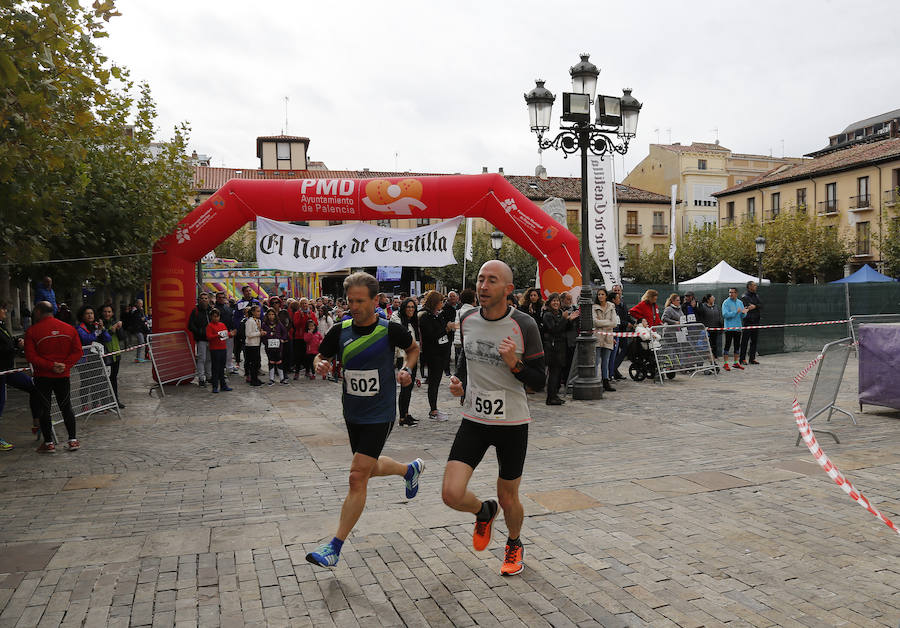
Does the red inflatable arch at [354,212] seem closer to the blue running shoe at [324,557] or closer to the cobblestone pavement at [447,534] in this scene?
the cobblestone pavement at [447,534]

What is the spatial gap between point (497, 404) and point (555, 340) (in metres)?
7.30

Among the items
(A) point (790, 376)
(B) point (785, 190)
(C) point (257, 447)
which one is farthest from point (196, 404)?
(B) point (785, 190)

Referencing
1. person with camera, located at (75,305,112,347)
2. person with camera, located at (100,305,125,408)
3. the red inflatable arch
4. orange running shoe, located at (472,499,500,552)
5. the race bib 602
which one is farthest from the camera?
the red inflatable arch

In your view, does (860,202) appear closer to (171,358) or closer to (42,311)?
(171,358)

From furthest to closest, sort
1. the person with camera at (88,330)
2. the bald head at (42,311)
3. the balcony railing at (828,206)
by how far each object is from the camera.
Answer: the balcony railing at (828,206) → the person with camera at (88,330) → the bald head at (42,311)

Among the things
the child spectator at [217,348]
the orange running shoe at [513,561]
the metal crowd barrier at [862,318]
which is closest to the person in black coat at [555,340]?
the metal crowd barrier at [862,318]

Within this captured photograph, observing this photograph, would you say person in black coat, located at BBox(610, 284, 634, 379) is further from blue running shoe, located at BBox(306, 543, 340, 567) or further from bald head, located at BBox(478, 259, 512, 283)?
blue running shoe, located at BBox(306, 543, 340, 567)

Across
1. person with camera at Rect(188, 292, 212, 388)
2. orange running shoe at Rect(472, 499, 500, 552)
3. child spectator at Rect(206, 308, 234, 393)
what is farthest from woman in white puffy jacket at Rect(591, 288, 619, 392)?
orange running shoe at Rect(472, 499, 500, 552)

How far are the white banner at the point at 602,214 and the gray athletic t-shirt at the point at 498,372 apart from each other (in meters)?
8.35

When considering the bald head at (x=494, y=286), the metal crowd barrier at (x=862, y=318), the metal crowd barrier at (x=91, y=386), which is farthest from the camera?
the metal crowd barrier at (x=862, y=318)

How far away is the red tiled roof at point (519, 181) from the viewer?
57.2 m

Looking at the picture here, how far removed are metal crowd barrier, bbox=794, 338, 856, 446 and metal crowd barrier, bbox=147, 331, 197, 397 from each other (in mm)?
10274

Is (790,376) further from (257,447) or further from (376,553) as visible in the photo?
(376,553)

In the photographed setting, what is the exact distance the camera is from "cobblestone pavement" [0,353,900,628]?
12.1ft
